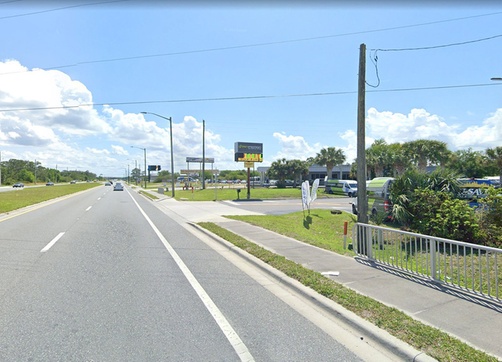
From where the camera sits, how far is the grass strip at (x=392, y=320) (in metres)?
3.18

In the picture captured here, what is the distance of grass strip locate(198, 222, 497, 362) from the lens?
10.4 ft

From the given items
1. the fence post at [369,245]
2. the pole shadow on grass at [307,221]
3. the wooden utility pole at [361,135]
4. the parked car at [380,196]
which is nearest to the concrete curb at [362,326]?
the fence post at [369,245]

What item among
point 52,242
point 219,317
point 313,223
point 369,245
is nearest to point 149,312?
point 219,317

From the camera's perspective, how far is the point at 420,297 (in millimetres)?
4770

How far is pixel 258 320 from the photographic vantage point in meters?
4.16

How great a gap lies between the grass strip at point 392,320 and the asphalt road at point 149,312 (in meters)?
0.49

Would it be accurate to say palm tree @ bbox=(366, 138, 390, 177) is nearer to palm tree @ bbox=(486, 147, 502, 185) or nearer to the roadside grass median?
palm tree @ bbox=(486, 147, 502, 185)

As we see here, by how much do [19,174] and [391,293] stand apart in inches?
5516

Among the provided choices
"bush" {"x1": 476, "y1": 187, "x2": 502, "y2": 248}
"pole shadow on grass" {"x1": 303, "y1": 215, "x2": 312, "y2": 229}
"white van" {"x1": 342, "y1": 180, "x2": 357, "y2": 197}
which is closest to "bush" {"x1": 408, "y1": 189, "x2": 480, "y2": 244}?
"bush" {"x1": 476, "y1": 187, "x2": 502, "y2": 248}

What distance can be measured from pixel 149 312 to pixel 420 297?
3.93m

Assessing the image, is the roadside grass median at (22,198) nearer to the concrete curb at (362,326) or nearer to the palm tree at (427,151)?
the concrete curb at (362,326)

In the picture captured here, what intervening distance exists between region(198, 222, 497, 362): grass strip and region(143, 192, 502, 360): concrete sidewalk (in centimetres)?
18

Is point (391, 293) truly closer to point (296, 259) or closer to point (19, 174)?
point (296, 259)

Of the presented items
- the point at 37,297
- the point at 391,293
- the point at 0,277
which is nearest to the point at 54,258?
the point at 0,277
